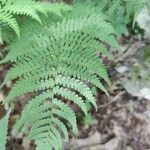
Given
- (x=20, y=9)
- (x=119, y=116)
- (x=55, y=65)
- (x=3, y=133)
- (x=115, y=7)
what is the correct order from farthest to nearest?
1. (x=119, y=116)
2. (x=115, y=7)
3. (x=55, y=65)
4. (x=20, y=9)
5. (x=3, y=133)

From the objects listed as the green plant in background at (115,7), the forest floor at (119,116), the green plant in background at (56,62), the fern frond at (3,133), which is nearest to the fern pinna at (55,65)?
the green plant in background at (56,62)

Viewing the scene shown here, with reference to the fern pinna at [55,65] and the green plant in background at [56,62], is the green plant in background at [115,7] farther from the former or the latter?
the fern pinna at [55,65]

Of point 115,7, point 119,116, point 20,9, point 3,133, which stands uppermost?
point 115,7

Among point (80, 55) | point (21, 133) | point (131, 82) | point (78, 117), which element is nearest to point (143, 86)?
point (131, 82)

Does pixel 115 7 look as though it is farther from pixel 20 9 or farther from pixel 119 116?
pixel 119 116

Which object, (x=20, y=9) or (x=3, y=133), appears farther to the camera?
(x=20, y=9)

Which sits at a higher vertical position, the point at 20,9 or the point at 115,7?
the point at 115,7

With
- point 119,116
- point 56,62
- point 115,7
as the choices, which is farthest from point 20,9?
point 119,116
